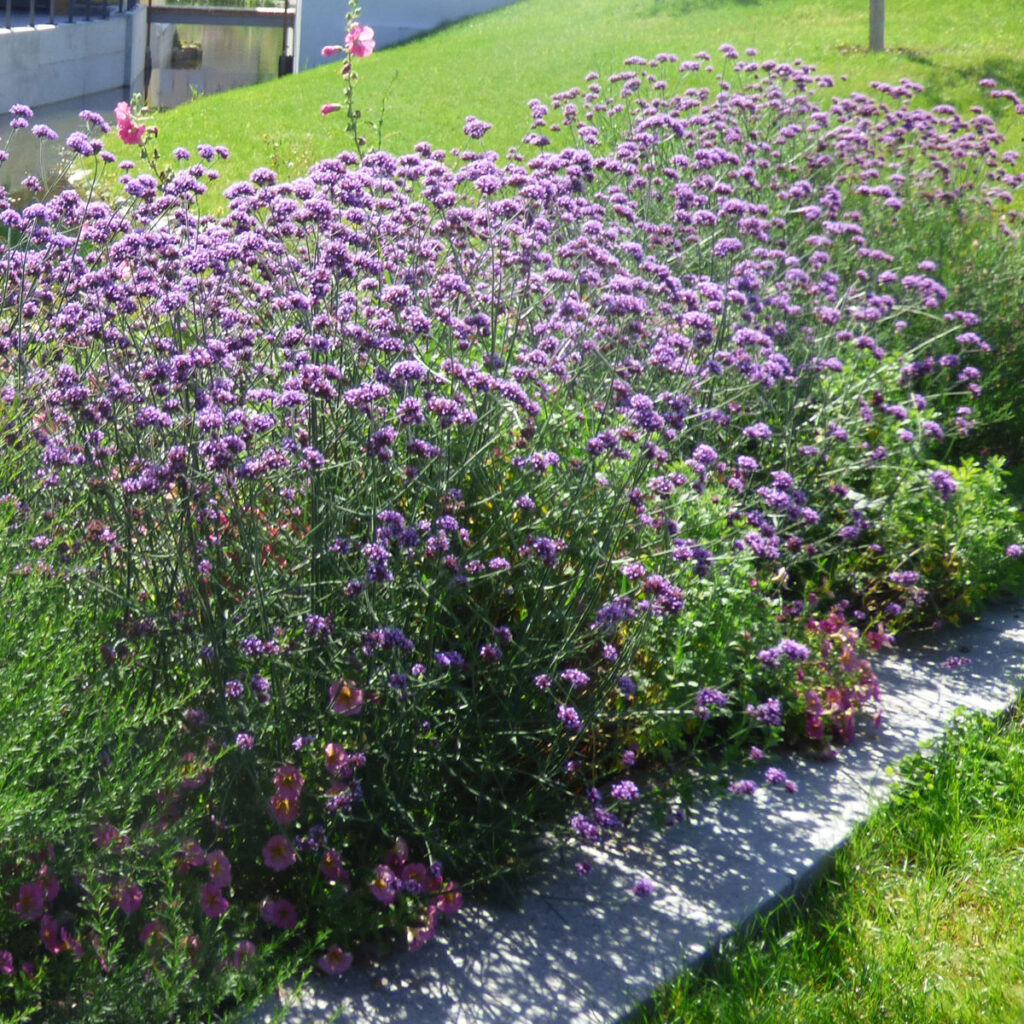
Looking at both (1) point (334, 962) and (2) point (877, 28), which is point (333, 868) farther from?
(2) point (877, 28)

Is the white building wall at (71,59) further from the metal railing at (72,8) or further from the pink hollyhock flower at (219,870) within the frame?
the pink hollyhock flower at (219,870)

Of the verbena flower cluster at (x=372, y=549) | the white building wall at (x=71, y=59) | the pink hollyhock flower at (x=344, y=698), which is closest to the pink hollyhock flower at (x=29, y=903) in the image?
the verbena flower cluster at (x=372, y=549)

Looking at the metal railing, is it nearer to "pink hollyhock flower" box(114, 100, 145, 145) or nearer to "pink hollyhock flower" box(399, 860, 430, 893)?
"pink hollyhock flower" box(114, 100, 145, 145)

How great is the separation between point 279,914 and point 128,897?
37 cm

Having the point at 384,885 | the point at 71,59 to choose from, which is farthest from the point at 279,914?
the point at 71,59

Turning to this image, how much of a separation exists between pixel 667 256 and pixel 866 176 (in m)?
2.69

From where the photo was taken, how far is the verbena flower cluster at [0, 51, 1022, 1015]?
2.64 metres

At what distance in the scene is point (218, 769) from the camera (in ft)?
8.92

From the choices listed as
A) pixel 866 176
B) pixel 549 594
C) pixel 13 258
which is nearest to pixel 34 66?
pixel 866 176

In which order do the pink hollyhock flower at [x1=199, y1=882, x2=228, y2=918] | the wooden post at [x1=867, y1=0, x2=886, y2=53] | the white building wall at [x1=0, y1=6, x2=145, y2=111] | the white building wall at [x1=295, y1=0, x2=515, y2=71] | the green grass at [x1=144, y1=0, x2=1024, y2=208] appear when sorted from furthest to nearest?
the white building wall at [x1=295, y1=0, x2=515, y2=71] → the white building wall at [x1=0, y1=6, x2=145, y2=111] → the wooden post at [x1=867, y1=0, x2=886, y2=53] → the green grass at [x1=144, y1=0, x2=1024, y2=208] → the pink hollyhock flower at [x1=199, y1=882, x2=228, y2=918]

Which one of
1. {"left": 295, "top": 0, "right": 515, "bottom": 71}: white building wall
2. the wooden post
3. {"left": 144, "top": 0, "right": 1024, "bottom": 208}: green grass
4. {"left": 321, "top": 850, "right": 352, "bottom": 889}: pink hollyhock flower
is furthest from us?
{"left": 295, "top": 0, "right": 515, "bottom": 71}: white building wall

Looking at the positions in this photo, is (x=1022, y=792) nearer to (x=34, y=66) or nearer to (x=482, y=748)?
(x=482, y=748)

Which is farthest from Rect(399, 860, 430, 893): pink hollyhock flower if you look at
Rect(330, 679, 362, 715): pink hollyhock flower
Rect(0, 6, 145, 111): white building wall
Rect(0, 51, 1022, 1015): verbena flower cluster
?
Rect(0, 6, 145, 111): white building wall

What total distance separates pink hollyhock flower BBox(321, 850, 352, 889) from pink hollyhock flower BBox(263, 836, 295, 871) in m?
0.09
